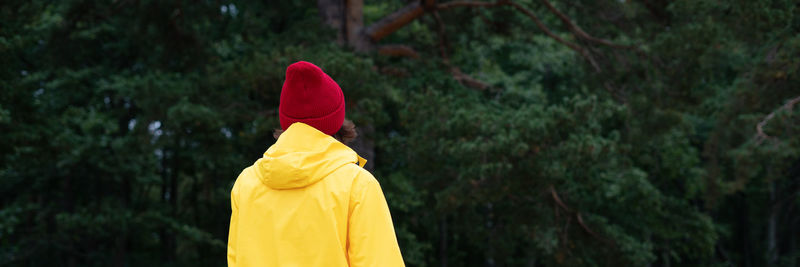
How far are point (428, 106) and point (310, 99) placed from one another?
683cm

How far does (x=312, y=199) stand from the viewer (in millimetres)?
1664

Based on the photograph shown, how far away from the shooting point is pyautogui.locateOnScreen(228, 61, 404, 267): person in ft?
5.40

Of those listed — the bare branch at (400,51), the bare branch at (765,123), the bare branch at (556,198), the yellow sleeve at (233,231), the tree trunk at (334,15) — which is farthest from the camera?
the bare branch at (400,51)

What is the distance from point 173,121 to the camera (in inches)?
329

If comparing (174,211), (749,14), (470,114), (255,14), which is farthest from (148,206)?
Answer: (749,14)

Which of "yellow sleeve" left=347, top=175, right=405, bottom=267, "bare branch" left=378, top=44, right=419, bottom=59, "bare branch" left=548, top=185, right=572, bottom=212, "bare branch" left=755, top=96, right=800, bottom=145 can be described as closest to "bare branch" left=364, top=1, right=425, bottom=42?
"bare branch" left=378, top=44, right=419, bottom=59

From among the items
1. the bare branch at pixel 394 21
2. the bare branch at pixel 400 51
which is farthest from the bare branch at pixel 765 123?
the bare branch at pixel 400 51

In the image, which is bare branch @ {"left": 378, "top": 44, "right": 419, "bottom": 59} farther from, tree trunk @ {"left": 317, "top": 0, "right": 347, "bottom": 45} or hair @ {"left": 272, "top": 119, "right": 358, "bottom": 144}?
hair @ {"left": 272, "top": 119, "right": 358, "bottom": 144}

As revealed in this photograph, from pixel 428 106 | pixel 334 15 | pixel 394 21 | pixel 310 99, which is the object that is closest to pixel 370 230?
pixel 310 99

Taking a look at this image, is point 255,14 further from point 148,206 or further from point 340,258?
point 340,258

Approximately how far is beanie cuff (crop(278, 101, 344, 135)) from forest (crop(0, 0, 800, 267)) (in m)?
3.98

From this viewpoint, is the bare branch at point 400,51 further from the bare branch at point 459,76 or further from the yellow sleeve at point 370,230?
the yellow sleeve at point 370,230

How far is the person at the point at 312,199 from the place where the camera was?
5.40 ft

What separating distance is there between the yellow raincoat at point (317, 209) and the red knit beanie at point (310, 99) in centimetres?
3
